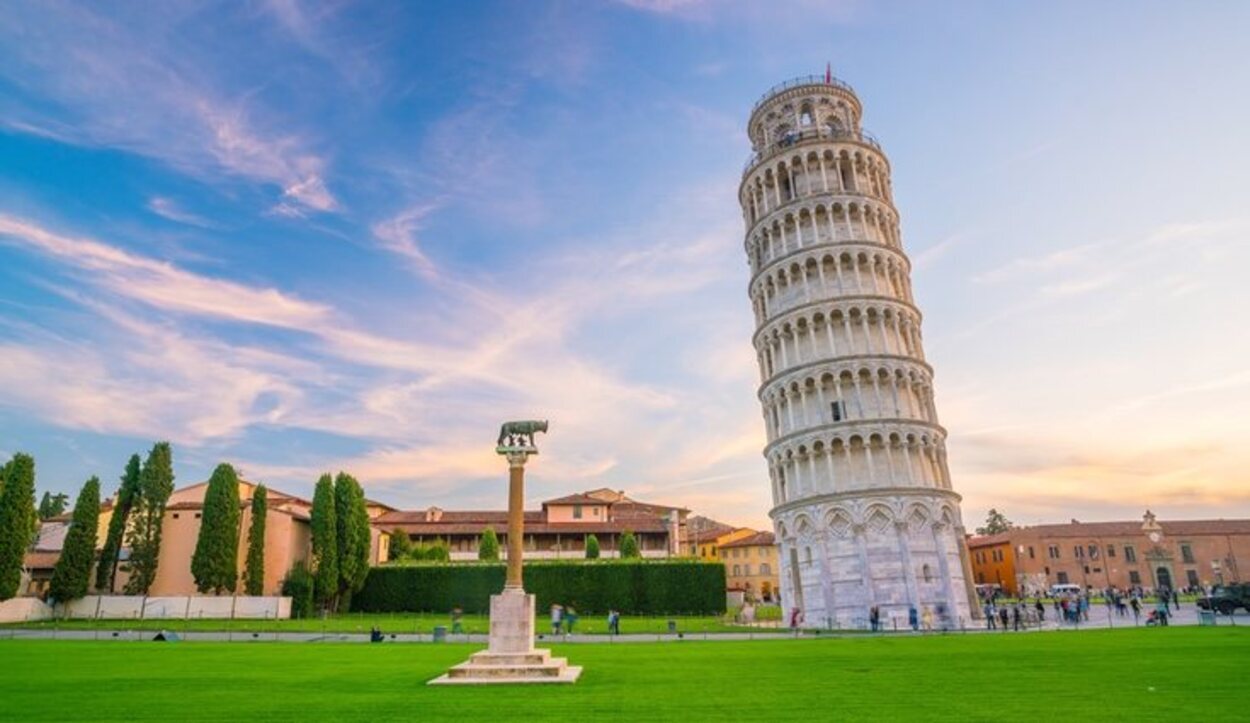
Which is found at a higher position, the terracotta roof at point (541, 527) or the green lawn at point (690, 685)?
the terracotta roof at point (541, 527)

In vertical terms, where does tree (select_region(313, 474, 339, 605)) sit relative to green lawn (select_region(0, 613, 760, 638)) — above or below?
above

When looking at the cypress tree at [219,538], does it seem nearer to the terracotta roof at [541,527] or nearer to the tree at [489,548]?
the tree at [489,548]

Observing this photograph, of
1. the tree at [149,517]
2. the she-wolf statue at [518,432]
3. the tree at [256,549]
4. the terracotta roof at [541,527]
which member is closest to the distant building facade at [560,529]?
the terracotta roof at [541,527]

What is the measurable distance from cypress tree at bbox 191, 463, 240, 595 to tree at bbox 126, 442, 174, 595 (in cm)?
271

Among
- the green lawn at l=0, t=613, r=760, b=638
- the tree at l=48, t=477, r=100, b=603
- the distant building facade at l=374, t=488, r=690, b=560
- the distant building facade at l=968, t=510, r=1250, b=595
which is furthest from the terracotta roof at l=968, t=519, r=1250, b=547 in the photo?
the tree at l=48, t=477, r=100, b=603

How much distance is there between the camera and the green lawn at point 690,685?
38.2 feet

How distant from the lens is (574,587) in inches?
2190

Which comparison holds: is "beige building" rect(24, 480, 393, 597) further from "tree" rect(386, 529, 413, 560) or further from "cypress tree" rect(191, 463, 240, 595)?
"cypress tree" rect(191, 463, 240, 595)

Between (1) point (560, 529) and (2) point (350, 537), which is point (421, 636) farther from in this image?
(1) point (560, 529)

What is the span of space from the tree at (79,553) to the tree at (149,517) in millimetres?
2541

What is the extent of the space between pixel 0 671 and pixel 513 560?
1319cm

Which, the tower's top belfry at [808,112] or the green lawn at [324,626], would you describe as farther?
the tower's top belfry at [808,112]

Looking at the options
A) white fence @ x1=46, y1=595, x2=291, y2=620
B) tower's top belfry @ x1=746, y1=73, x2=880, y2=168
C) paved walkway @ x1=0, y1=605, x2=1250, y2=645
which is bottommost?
paved walkway @ x1=0, y1=605, x2=1250, y2=645

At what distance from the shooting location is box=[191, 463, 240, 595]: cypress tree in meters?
48.4
